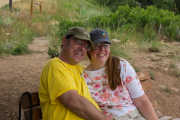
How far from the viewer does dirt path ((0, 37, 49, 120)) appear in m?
3.50

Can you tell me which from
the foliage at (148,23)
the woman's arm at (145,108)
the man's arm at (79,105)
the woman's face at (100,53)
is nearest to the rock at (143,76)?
the woman's arm at (145,108)

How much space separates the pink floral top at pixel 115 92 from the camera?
2404mm

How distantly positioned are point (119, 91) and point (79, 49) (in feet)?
1.97

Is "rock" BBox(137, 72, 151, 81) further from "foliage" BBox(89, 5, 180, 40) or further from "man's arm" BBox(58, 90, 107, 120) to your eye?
"foliage" BBox(89, 5, 180, 40)

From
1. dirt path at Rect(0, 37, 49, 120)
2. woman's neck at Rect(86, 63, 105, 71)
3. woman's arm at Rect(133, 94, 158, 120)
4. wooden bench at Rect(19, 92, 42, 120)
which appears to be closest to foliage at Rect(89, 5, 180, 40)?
dirt path at Rect(0, 37, 49, 120)

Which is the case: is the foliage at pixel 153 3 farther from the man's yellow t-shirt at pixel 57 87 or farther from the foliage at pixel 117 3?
the man's yellow t-shirt at pixel 57 87

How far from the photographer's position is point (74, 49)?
2211 mm

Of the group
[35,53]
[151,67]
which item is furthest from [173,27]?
[35,53]

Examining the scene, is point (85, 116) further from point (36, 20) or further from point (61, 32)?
point (36, 20)

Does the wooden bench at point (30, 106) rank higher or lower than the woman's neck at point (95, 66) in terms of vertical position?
lower

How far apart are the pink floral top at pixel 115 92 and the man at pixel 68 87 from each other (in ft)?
0.71

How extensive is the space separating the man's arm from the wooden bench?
0.44 m

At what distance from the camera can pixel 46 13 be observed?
15.4 meters

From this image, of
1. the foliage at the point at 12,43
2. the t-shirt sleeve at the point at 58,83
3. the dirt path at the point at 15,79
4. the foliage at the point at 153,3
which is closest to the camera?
the t-shirt sleeve at the point at 58,83
